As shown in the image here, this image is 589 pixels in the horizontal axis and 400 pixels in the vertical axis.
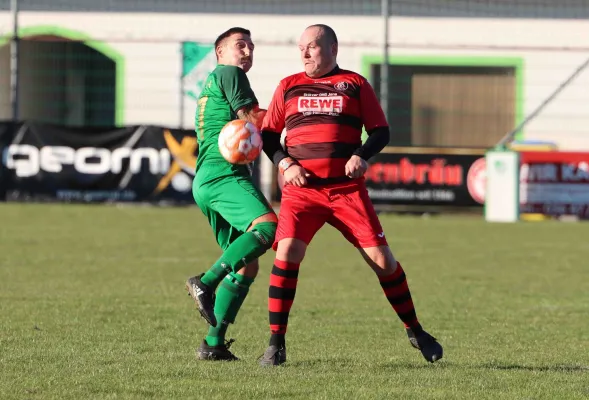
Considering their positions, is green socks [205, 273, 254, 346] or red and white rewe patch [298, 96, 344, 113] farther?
green socks [205, 273, 254, 346]

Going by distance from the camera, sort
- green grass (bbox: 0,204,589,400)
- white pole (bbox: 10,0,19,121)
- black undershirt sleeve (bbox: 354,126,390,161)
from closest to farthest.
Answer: green grass (bbox: 0,204,589,400), black undershirt sleeve (bbox: 354,126,390,161), white pole (bbox: 10,0,19,121)

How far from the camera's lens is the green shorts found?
289 inches

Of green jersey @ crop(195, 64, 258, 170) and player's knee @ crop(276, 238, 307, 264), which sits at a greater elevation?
green jersey @ crop(195, 64, 258, 170)

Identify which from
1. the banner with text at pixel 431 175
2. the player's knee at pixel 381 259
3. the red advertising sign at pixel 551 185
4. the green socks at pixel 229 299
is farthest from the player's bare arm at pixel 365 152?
the red advertising sign at pixel 551 185

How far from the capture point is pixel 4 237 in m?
16.7

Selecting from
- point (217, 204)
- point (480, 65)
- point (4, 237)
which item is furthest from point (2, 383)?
point (480, 65)

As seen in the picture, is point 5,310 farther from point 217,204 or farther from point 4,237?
point 4,237

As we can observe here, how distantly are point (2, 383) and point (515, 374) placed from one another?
2.62 m

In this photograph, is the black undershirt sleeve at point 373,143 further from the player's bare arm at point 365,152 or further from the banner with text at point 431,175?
the banner with text at point 431,175

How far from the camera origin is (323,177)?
706 cm

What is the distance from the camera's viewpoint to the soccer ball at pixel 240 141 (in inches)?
280

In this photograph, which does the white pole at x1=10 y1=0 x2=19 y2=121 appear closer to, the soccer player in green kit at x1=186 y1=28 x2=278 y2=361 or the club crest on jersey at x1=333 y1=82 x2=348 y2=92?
the soccer player in green kit at x1=186 y1=28 x2=278 y2=361

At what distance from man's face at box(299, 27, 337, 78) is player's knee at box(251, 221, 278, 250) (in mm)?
874

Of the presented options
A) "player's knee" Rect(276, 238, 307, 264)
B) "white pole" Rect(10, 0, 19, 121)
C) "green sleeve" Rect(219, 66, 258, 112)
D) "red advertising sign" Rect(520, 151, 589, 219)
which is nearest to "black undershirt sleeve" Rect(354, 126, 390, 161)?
"player's knee" Rect(276, 238, 307, 264)
